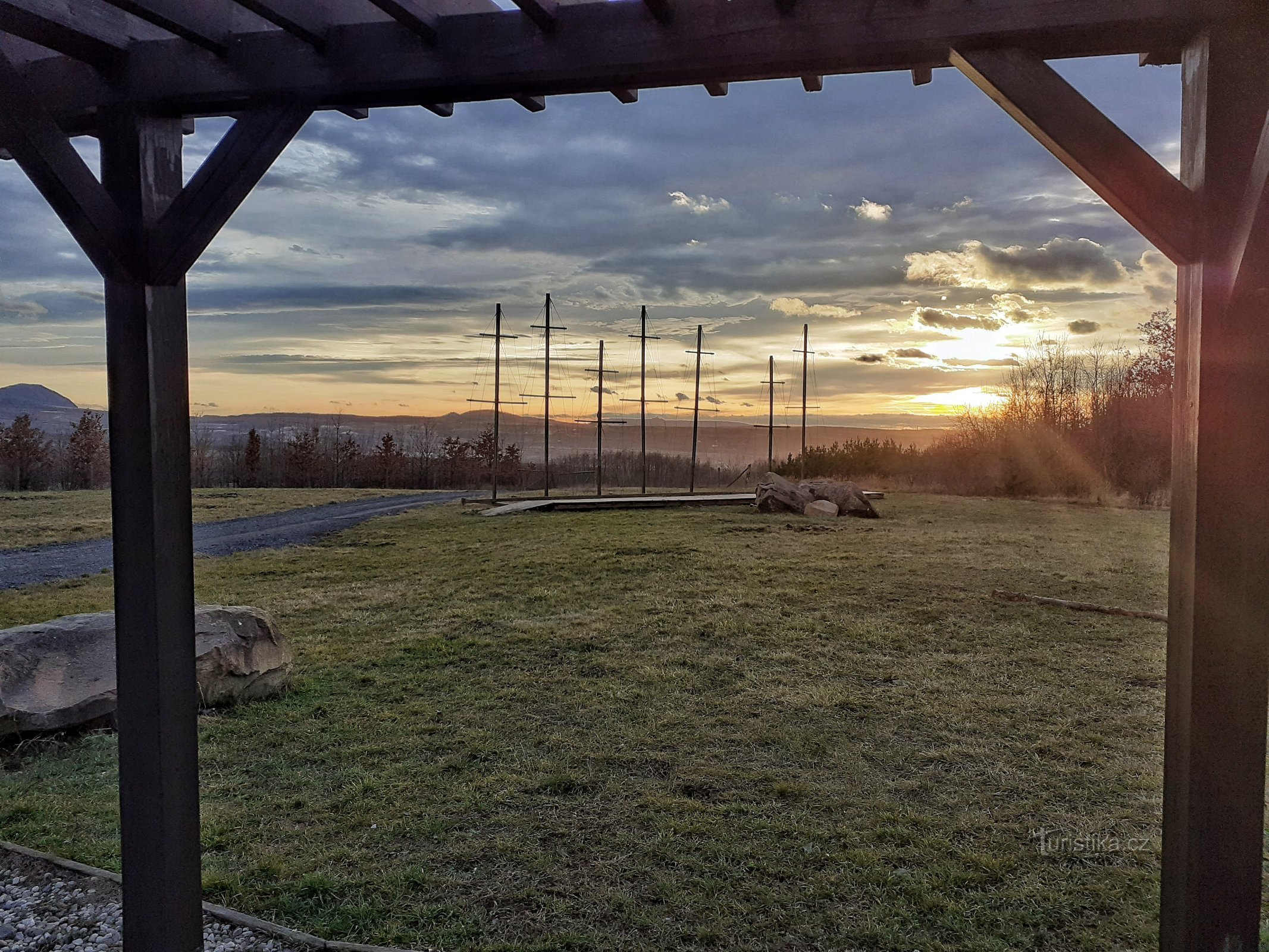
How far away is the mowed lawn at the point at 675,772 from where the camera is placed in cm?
290

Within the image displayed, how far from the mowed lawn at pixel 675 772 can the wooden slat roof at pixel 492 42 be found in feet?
8.99

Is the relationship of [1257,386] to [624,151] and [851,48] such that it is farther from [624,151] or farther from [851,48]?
[624,151]

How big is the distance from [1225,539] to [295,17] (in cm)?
270

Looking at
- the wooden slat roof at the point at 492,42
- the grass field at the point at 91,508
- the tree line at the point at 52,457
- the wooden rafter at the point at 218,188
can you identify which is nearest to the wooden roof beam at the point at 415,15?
the wooden slat roof at the point at 492,42

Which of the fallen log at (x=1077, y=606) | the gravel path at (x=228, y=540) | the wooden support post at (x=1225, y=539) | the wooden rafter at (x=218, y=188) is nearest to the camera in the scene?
the wooden support post at (x=1225, y=539)

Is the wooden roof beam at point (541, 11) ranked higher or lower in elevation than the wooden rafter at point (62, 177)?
higher

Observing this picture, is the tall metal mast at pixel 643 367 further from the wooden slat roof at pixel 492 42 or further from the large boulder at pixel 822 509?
the wooden slat roof at pixel 492 42

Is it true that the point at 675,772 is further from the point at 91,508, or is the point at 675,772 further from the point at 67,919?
the point at 91,508

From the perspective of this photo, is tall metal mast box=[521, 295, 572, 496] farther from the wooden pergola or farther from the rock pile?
the wooden pergola

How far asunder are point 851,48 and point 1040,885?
10.0 feet

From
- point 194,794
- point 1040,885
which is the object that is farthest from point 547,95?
point 1040,885

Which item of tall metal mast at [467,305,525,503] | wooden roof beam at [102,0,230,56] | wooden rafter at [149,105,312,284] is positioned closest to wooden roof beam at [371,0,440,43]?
wooden rafter at [149,105,312,284]

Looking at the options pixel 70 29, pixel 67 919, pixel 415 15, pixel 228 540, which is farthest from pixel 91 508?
pixel 415 15

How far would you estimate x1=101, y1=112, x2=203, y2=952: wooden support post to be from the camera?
7.48 ft
